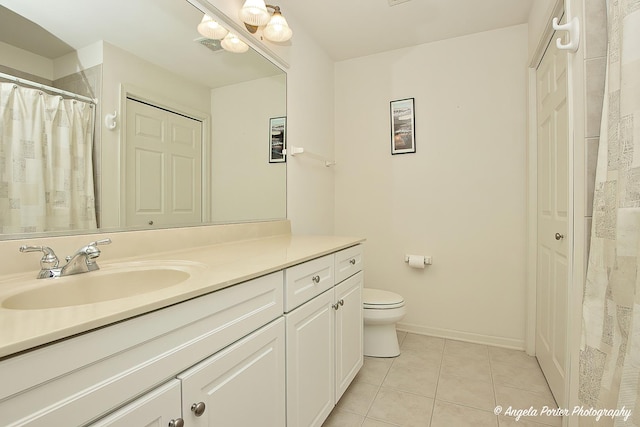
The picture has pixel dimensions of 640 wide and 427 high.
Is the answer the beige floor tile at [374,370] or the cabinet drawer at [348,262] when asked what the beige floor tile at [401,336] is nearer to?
the beige floor tile at [374,370]

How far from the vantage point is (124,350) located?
1.79 feet

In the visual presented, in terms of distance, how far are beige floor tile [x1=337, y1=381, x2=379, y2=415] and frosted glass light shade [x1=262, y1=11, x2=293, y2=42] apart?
204 cm

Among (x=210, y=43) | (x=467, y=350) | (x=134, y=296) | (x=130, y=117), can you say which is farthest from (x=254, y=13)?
(x=467, y=350)

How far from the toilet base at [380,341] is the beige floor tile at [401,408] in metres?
0.38

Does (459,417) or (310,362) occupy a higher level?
(310,362)

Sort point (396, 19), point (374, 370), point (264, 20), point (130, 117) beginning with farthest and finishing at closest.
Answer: point (396, 19), point (374, 370), point (264, 20), point (130, 117)

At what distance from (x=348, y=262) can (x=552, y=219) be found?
1152 millimetres

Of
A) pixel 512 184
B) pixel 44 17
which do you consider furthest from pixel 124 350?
pixel 512 184

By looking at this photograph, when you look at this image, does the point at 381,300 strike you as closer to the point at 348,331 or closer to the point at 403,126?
the point at 348,331

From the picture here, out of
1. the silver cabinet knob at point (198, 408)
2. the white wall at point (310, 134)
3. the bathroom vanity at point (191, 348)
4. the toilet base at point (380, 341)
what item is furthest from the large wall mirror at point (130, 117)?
the toilet base at point (380, 341)

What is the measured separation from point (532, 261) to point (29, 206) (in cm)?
260

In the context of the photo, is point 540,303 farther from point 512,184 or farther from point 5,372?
point 5,372

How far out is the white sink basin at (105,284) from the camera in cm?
75

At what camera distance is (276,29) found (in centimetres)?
175
